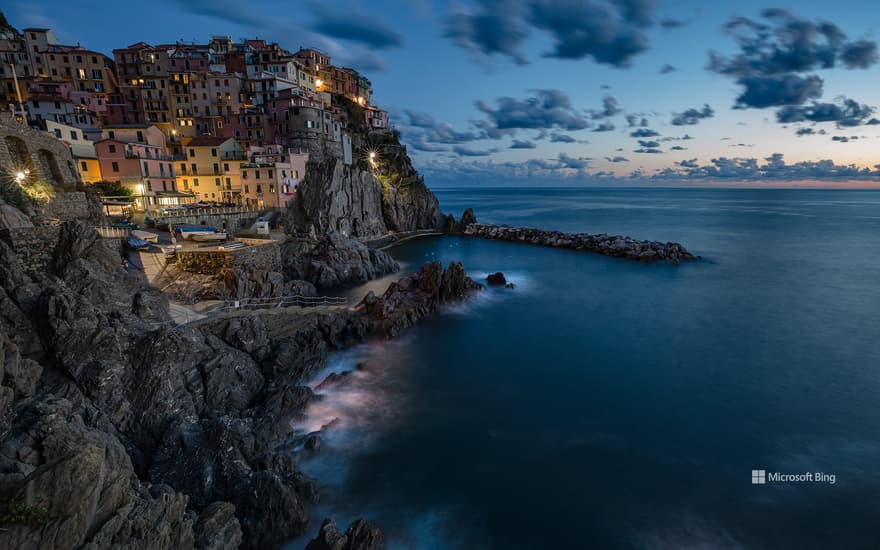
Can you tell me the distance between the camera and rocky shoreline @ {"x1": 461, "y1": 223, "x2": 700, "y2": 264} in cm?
5412

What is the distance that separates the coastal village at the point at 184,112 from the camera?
4481 cm

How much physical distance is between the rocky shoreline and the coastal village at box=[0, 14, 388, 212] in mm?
30067

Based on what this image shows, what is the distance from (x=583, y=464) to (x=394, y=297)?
19184mm

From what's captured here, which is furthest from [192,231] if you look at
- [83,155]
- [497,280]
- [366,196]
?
[366,196]

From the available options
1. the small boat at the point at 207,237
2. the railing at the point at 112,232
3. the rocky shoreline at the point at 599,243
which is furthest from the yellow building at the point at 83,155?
the rocky shoreline at the point at 599,243

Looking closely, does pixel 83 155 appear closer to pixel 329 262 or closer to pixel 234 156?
pixel 234 156

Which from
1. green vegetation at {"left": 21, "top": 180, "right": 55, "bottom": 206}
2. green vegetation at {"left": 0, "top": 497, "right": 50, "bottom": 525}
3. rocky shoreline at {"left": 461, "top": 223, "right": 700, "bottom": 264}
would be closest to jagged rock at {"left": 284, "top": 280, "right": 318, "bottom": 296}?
green vegetation at {"left": 21, "top": 180, "right": 55, "bottom": 206}

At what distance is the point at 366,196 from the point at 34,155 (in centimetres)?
3948

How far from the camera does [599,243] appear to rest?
202ft

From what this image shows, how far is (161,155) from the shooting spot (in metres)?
47.7

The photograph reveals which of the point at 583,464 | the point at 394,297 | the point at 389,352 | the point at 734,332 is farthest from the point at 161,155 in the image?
the point at 734,332

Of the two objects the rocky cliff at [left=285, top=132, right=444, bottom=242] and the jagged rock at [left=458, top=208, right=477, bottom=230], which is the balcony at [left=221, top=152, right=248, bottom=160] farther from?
the jagged rock at [left=458, top=208, right=477, bottom=230]

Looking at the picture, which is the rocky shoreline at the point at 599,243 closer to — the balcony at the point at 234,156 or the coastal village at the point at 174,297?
the coastal village at the point at 174,297

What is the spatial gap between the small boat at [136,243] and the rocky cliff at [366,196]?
24366 mm
